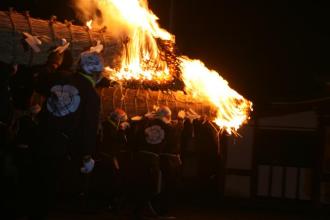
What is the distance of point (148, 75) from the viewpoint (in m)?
8.26

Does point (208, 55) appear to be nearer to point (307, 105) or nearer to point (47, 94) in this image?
point (307, 105)

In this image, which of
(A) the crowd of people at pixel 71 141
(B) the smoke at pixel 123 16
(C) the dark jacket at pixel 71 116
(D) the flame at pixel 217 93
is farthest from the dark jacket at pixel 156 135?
(C) the dark jacket at pixel 71 116

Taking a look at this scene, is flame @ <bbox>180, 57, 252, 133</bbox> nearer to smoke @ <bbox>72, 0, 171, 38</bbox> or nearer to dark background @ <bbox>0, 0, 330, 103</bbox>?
smoke @ <bbox>72, 0, 171, 38</bbox>

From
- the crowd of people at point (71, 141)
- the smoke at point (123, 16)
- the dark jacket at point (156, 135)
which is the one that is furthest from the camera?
the dark jacket at point (156, 135)

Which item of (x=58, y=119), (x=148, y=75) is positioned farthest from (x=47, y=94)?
(x=148, y=75)

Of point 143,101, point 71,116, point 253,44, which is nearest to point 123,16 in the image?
point 143,101

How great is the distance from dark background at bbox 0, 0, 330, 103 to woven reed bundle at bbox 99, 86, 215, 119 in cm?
536

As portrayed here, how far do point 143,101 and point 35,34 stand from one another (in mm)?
2959

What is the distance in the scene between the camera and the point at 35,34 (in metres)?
6.30

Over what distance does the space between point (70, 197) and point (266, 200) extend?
15.8ft

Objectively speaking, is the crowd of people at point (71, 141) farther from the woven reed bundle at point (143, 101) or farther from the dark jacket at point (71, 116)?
the woven reed bundle at point (143, 101)

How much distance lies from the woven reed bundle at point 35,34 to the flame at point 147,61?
1.87ft

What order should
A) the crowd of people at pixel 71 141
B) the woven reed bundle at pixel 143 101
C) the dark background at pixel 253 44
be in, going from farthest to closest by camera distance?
the dark background at pixel 253 44 < the woven reed bundle at pixel 143 101 < the crowd of people at pixel 71 141

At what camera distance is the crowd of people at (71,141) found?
A: 18.6 ft
